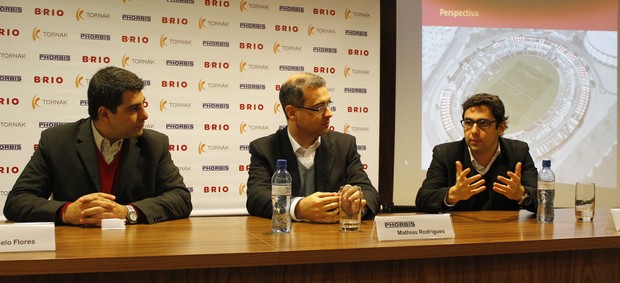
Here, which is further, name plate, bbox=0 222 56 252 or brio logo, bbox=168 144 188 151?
brio logo, bbox=168 144 188 151

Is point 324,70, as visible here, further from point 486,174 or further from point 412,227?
point 412,227

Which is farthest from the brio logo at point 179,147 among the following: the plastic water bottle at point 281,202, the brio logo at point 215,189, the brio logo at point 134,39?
the plastic water bottle at point 281,202

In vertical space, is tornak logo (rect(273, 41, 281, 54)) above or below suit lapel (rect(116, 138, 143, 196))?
above

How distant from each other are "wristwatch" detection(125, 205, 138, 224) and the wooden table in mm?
63

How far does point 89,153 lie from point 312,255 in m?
1.35

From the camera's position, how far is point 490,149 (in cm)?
311

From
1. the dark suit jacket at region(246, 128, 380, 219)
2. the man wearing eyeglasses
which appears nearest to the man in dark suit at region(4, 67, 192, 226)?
the dark suit jacket at region(246, 128, 380, 219)

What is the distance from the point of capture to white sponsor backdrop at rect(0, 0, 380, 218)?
3.97m

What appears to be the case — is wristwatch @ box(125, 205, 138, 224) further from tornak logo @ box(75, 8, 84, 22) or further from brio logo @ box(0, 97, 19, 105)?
tornak logo @ box(75, 8, 84, 22)

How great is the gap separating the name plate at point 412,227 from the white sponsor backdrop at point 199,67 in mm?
2556

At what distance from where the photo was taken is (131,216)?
233cm

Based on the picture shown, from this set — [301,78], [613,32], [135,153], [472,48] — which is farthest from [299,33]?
[613,32]

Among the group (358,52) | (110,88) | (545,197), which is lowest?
(545,197)

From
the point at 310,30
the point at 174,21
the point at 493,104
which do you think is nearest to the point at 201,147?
the point at 174,21
